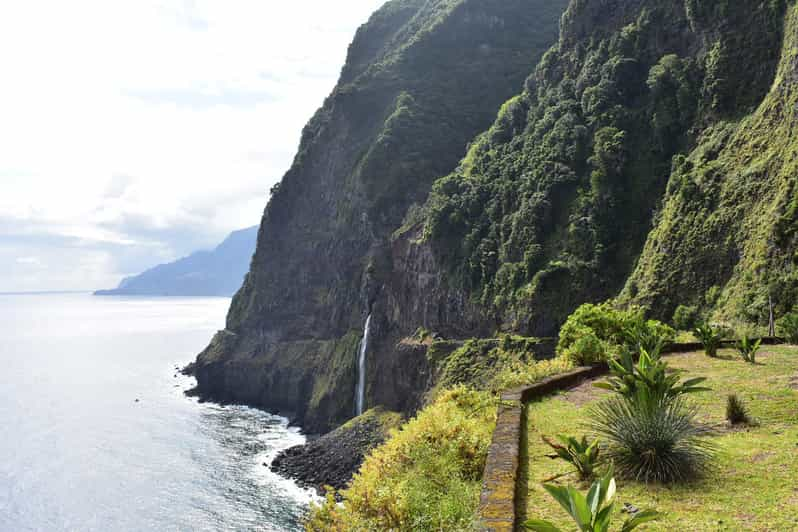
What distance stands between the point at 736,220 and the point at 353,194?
7035cm

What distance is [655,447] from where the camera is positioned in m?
10.3

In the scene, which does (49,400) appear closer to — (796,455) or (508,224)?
(508,224)

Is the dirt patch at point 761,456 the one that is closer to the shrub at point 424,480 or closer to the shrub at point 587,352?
the shrub at point 424,480

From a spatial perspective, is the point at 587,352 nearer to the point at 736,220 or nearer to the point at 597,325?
the point at 597,325

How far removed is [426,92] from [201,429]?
7159cm

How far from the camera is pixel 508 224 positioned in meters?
71.3

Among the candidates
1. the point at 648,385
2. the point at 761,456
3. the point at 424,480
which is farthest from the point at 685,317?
the point at 424,480

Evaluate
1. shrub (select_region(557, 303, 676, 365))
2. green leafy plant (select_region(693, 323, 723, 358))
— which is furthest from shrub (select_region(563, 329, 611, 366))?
green leafy plant (select_region(693, 323, 723, 358))

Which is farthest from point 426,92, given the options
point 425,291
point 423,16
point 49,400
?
point 49,400

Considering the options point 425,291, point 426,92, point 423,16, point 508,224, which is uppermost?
point 423,16

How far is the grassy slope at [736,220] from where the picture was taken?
1543 inches

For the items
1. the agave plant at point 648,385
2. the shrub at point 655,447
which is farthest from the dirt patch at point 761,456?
the agave plant at point 648,385

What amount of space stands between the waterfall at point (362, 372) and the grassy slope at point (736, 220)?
139 ft

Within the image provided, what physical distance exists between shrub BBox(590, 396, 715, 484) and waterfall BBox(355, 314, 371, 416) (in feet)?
235
